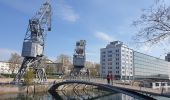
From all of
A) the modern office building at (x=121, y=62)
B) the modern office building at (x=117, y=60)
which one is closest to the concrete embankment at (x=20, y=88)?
the modern office building at (x=117, y=60)

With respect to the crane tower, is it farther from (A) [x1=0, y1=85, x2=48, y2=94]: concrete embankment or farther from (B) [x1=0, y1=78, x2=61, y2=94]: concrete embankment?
(A) [x1=0, y1=85, x2=48, y2=94]: concrete embankment

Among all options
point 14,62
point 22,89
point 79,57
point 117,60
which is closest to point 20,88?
point 22,89

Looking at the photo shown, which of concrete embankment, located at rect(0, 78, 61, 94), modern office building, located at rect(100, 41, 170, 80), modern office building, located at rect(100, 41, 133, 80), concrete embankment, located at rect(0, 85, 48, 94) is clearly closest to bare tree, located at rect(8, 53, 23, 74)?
concrete embankment, located at rect(0, 78, 61, 94)

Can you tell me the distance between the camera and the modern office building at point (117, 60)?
183m

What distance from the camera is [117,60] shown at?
183 meters

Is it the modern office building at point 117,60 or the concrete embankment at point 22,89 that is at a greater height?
the modern office building at point 117,60

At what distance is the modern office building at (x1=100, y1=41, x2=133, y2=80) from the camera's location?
18251 cm

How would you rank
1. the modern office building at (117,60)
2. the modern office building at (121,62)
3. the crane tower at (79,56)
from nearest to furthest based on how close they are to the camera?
the crane tower at (79,56), the modern office building at (117,60), the modern office building at (121,62)

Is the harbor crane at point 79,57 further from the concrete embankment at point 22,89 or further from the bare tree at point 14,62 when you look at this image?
the bare tree at point 14,62

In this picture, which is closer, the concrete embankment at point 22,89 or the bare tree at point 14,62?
the concrete embankment at point 22,89

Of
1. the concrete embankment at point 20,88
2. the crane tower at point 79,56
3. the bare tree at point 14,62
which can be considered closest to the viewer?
the concrete embankment at point 20,88

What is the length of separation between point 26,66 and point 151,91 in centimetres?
5830

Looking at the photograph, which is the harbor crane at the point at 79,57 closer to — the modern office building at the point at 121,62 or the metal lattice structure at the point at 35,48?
the metal lattice structure at the point at 35,48

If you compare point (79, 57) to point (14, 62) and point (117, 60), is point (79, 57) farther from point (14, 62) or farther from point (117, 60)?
point (117, 60)
